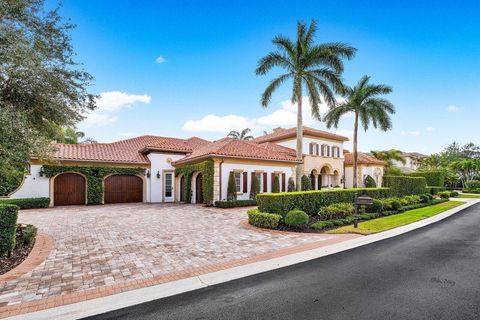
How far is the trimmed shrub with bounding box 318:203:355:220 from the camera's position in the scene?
42.1 feet

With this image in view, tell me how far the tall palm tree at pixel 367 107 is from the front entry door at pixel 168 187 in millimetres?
18107

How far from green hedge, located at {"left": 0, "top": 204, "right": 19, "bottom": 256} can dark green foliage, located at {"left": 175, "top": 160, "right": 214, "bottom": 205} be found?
12.4m

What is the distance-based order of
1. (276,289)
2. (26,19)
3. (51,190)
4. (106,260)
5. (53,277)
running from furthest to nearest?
(51,190)
(26,19)
(106,260)
(53,277)
(276,289)

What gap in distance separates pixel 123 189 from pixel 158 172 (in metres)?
3.33

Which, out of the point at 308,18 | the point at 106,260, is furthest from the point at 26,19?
the point at 308,18

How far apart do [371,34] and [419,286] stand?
15.1m

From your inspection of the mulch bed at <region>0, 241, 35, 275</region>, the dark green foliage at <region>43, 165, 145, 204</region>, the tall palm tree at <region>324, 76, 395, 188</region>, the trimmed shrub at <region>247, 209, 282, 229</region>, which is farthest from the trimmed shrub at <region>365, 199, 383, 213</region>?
the dark green foliage at <region>43, 165, 145, 204</region>

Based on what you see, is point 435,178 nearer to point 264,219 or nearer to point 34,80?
point 264,219

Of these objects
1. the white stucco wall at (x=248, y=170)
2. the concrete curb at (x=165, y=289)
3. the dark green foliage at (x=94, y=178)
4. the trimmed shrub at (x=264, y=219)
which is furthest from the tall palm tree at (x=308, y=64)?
the dark green foliage at (x=94, y=178)

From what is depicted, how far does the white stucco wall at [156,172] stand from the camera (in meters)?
23.0

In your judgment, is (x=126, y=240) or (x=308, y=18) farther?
(x=308, y=18)

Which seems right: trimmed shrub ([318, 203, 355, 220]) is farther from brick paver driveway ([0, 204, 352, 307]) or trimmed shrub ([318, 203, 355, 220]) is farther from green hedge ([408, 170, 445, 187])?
green hedge ([408, 170, 445, 187])

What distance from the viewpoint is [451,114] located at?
29578 millimetres

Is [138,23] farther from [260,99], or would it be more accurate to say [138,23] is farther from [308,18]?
[308,18]
